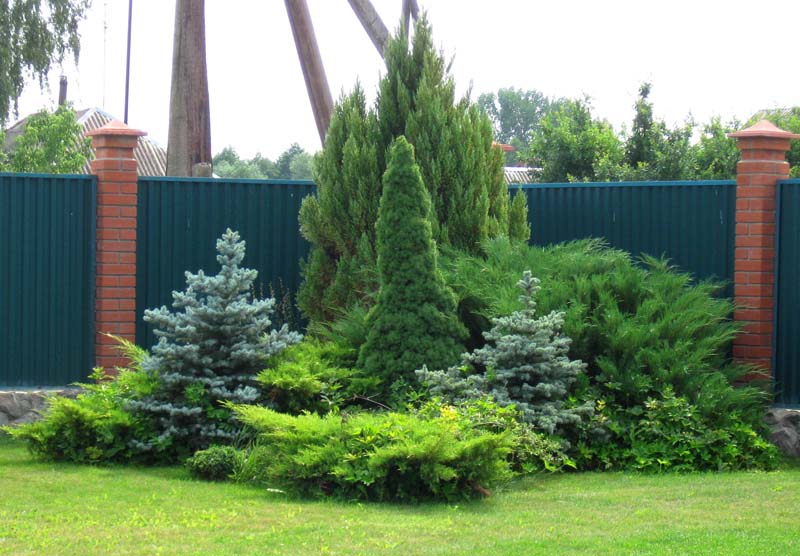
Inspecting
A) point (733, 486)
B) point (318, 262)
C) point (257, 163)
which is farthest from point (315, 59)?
point (257, 163)

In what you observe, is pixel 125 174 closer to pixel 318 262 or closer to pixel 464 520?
pixel 318 262

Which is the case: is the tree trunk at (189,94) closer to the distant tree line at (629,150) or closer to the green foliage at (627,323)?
the distant tree line at (629,150)

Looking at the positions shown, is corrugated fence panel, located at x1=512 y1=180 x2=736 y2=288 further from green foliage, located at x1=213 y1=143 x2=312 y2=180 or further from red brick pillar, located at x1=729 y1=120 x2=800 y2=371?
green foliage, located at x1=213 y1=143 x2=312 y2=180

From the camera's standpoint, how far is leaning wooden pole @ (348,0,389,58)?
53.6 ft

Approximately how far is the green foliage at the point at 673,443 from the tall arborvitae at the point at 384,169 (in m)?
2.38

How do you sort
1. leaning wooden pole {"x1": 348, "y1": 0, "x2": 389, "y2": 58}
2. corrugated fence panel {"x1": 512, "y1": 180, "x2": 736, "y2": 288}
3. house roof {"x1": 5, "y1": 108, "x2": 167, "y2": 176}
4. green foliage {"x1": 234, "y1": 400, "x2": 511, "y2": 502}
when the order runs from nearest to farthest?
green foliage {"x1": 234, "y1": 400, "x2": 511, "y2": 502}, corrugated fence panel {"x1": 512, "y1": 180, "x2": 736, "y2": 288}, leaning wooden pole {"x1": 348, "y1": 0, "x2": 389, "y2": 58}, house roof {"x1": 5, "y1": 108, "x2": 167, "y2": 176}

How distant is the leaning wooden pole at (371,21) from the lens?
643 inches

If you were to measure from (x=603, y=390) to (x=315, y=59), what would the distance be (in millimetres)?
9369

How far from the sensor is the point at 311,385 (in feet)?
25.9

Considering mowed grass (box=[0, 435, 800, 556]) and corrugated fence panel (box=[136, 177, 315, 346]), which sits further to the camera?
corrugated fence panel (box=[136, 177, 315, 346])

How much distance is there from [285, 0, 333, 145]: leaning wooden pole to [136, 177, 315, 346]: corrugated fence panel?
19.3 feet

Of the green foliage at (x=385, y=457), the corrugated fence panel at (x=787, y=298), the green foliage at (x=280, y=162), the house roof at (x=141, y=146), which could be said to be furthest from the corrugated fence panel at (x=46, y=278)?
the green foliage at (x=280, y=162)

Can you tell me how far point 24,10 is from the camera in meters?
25.6

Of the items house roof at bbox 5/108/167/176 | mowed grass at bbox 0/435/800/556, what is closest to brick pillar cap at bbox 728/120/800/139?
mowed grass at bbox 0/435/800/556
